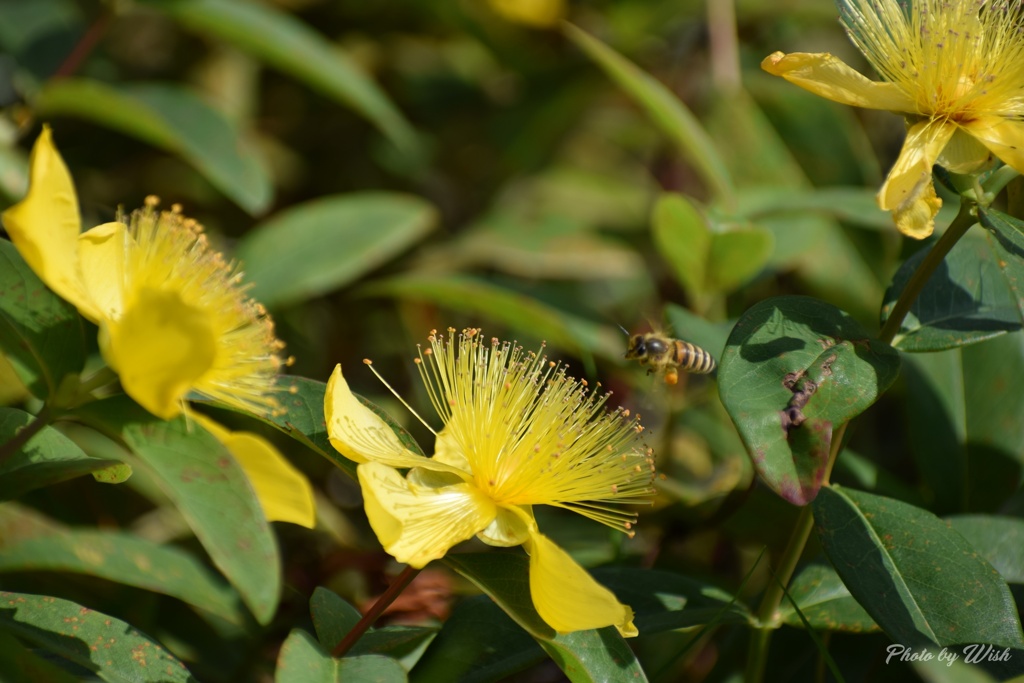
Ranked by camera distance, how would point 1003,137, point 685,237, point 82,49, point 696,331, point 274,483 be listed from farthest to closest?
point 82,49 → point 685,237 → point 696,331 → point 274,483 → point 1003,137

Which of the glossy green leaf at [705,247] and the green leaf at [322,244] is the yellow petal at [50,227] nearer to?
the green leaf at [322,244]

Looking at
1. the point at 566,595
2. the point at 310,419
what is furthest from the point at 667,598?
the point at 310,419

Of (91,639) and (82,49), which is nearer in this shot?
(91,639)

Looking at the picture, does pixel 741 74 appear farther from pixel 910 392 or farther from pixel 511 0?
pixel 910 392

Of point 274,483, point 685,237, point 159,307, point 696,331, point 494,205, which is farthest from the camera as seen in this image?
point 494,205

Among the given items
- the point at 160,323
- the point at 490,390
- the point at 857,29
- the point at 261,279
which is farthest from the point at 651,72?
the point at 160,323

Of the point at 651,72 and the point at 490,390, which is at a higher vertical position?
the point at 651,72

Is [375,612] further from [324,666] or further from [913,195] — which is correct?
[913,195]
